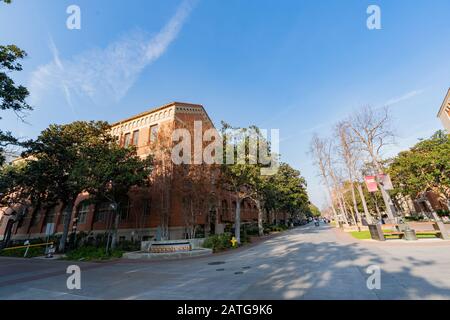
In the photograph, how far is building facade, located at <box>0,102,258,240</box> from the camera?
18.7 meters

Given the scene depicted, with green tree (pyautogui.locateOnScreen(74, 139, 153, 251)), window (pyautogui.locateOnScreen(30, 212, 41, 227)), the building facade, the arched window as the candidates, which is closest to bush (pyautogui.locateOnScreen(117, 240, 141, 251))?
green tree (pyautogui.locateOnScreen(74, 139, 153, 251))

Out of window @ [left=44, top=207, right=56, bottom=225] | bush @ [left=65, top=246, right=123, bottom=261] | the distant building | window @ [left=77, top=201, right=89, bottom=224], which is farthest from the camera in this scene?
the distant building

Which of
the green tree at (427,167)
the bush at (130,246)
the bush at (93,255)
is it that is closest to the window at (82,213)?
the bush at (93,255)

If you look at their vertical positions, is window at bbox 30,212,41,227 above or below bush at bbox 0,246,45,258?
above

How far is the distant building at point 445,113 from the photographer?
33578 mm

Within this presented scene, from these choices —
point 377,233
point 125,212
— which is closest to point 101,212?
point 125,212

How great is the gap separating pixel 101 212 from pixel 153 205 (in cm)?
1098

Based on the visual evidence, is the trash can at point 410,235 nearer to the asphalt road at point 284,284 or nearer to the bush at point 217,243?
the asphalt road at point 284,284

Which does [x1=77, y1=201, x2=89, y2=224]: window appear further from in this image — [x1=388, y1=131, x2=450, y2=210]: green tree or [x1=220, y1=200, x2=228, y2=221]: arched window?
[x1=388, y1=131, x2=450, y2=210]: green tree
